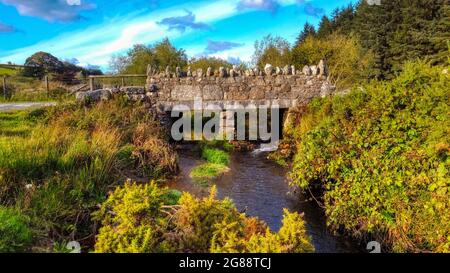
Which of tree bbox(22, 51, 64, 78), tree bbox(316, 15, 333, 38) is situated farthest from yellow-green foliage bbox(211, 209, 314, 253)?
tree bbox(316, 15, 333, 38)

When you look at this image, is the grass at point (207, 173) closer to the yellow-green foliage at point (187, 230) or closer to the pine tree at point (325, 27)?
the yellow-green foliage at point (187, 230)

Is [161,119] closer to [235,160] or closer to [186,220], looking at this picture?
[235,160]

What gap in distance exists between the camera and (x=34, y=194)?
6.31 metres

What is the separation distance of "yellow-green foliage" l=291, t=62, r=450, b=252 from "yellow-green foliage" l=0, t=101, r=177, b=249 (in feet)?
13.1

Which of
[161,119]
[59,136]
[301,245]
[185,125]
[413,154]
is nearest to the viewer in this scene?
[301,245]

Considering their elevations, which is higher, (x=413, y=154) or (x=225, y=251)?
(x=413, y=154)

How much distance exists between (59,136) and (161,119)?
847 centimetres

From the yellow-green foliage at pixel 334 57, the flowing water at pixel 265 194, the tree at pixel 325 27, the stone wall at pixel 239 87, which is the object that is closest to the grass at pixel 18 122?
the flowing water at pixel 265 194

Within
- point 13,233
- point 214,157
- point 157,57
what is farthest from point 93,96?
point 157,57

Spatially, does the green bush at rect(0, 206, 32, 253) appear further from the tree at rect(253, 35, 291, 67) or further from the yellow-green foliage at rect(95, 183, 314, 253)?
the tree at rect(253, 35, 291, 67)

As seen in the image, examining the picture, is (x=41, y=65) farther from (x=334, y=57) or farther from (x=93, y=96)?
(x=93, y=96)

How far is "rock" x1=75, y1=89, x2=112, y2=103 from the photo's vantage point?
13828mm

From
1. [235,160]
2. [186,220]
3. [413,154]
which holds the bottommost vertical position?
A: [235,160]

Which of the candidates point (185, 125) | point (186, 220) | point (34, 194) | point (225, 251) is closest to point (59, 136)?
point (34, 194)
